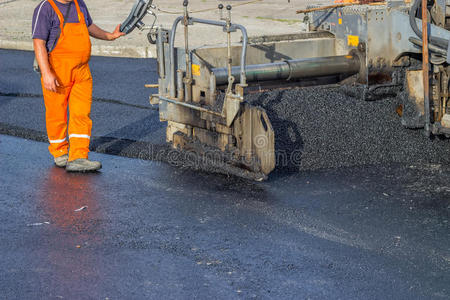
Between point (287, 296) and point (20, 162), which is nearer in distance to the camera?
point (287, 296)

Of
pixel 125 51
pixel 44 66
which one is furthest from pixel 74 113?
pixel 125 51

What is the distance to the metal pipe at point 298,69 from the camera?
6.20m

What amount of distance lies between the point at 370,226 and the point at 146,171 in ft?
6.92

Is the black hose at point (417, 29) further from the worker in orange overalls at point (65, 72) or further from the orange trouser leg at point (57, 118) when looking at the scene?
the orange trouser leg at point (57, 118)

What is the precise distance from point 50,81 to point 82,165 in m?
0.73

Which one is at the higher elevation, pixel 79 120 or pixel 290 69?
pixel 290 69

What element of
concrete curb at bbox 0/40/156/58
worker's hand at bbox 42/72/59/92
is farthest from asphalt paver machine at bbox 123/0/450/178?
concrete curb at bbox 0/40/156/58

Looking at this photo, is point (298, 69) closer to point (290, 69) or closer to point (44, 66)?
point (290, 69)

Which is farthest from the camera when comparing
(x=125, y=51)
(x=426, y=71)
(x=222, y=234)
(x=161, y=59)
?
(x=125, y=51)

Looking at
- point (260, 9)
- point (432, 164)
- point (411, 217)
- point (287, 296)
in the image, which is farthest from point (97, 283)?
point (260, 9)

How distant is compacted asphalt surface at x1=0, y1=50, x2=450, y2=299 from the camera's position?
12.3 feet

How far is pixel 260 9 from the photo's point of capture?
17.6m

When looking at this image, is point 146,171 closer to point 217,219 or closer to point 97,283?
point 217,219

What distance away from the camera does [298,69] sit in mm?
6508
